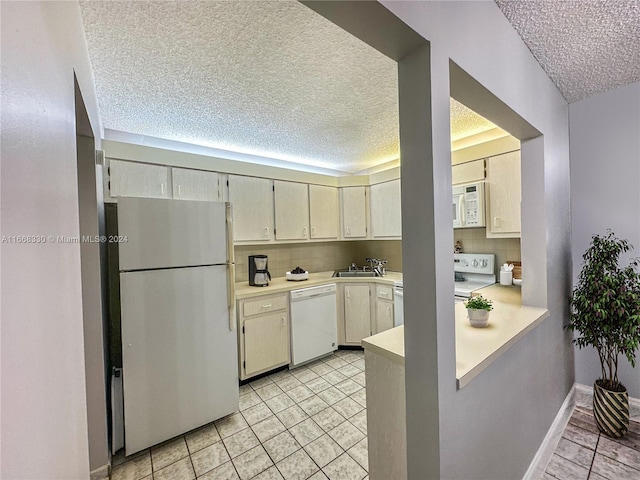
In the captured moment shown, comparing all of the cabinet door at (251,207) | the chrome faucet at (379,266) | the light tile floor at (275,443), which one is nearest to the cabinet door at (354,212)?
the chrome faucet at (379,266)

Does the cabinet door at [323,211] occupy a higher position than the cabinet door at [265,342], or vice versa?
the cabinet door at [323,211]

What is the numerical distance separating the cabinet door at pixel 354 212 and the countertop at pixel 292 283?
25.0 inches

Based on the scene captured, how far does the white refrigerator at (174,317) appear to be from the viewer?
174cm

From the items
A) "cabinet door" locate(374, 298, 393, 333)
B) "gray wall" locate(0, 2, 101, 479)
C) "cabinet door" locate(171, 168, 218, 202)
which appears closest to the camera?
"gray wall" locate(0, 2, 101, 479)

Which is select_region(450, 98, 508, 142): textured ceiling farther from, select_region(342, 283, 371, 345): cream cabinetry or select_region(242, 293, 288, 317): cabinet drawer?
select_region(242, 293, 288, 317): cabinet drawer

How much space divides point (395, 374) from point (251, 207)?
2.28m

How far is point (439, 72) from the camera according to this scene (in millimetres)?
894

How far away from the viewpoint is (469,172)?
8.64 feet

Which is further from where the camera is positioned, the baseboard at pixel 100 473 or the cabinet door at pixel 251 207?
the cabinet door at pixel 251 207

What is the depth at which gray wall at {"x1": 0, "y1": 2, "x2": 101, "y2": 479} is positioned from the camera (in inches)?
17.7

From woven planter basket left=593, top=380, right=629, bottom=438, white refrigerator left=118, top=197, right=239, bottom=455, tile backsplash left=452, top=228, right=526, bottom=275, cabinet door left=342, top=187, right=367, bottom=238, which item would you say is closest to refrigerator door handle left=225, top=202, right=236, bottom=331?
white refrigerator left=118, top=197, right=239, bottom=455

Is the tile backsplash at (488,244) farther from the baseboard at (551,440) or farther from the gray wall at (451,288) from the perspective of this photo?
the baseboard at (551,440)

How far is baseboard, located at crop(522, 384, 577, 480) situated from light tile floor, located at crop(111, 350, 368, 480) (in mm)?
947

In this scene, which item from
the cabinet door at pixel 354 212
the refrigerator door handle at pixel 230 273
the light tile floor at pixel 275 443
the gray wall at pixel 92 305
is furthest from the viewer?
the cabinet door at pixel 354 212
